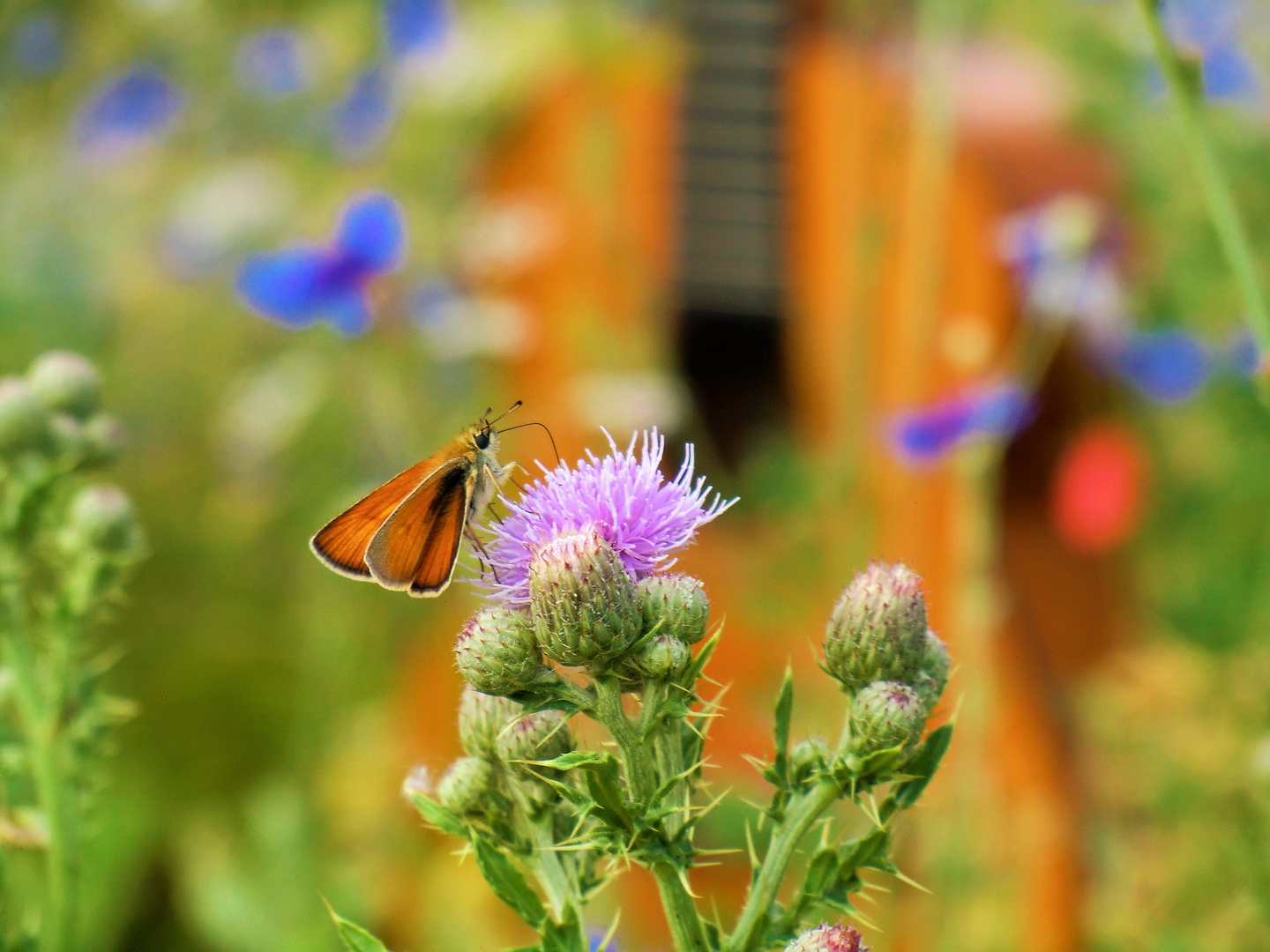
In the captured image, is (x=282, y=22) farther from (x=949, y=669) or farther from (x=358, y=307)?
(x=949, y=669)

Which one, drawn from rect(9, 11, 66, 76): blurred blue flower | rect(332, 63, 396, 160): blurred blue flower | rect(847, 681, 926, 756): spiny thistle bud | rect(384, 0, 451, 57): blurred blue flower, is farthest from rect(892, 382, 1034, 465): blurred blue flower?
rect(9, 11, 66, 76): blurred blue flower

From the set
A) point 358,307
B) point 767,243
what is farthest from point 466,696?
point 767,243

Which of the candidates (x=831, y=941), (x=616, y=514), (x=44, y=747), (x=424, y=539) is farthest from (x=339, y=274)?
(x=831, y=941)

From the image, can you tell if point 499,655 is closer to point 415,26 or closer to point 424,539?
point 424,539

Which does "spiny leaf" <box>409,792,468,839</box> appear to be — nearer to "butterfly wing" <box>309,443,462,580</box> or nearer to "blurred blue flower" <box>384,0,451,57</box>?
"butterfly wing" <box>309,443,462,580</box>

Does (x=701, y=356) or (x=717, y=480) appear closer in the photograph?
(x=717, y=480)

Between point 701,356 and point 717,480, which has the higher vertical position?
point 701,356
